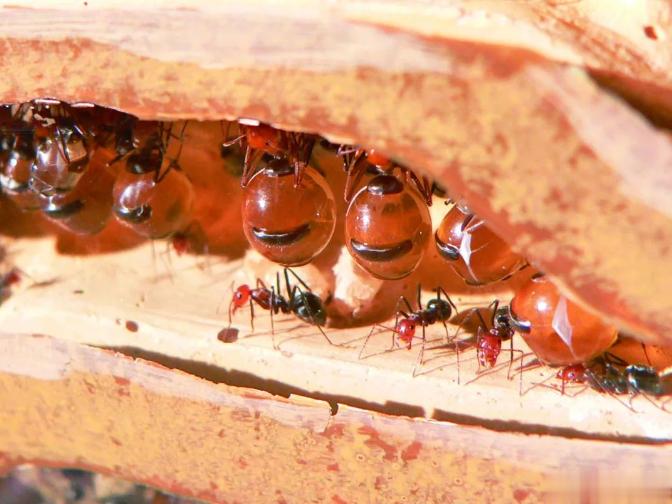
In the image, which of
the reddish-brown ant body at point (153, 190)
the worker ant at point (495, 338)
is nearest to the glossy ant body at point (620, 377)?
the worker ant at point (495, 338)

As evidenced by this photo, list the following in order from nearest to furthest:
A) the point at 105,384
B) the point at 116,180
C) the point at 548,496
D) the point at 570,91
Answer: the point at 570,91 → the point at 548,496 → the point at 105,384 → the point at 116,180

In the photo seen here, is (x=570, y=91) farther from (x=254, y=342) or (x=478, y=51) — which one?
(x=254, y=342)

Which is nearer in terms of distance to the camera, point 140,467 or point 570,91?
point 570,91

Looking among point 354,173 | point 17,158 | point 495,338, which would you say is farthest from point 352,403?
point 17,158

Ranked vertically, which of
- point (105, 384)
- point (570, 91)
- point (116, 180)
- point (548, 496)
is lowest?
point (548, 496)

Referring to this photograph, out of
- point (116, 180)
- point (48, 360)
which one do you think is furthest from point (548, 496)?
point (116, 180)

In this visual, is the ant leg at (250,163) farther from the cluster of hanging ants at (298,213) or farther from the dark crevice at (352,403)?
the dark crevice at (352,403)

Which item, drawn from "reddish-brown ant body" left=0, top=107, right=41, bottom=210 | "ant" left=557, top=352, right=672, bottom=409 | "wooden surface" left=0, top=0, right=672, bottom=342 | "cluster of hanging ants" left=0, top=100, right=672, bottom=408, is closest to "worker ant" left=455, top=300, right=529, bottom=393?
"cluster of hanging ants" left=0, top=100, right=672, bottom=408
